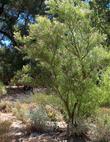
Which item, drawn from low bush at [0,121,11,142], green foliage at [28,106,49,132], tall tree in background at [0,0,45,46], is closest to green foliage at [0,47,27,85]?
tall tree in background at [0,0,45,46]

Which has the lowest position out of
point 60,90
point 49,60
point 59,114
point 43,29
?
point 59,114

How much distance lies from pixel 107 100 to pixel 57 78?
1.52 m

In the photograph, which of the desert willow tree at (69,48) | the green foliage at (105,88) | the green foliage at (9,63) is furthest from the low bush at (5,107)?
the green foliage at (9,63)

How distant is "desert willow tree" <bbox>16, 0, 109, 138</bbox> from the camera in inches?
481

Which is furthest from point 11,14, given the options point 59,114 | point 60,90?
point 60,90

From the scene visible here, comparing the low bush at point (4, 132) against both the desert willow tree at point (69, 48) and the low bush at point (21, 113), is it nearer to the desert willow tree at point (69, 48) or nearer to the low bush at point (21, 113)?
the desert willow tree at point (69, 48)

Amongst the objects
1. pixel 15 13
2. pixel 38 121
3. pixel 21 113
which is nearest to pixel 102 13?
pixel 21 113

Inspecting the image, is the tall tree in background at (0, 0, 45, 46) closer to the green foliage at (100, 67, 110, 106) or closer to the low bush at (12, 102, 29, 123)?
the low bush at (12, 102, 29, 123)

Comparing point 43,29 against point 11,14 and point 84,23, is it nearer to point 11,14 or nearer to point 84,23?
point 84,23

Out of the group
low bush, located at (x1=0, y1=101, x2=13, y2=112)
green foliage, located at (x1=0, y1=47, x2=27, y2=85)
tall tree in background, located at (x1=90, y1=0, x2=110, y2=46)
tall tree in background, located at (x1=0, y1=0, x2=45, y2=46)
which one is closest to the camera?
tall tree in background, located at (x1=90, y1=0, x2=110, y2=46)

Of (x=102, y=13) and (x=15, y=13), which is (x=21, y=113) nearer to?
(x=102, y=13)

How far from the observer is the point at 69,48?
1244 centimetres

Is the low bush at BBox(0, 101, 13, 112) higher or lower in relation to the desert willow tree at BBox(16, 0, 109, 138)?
lower

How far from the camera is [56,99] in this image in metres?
13.0
